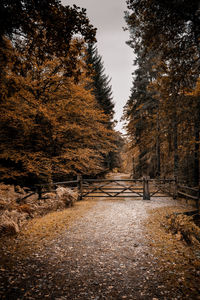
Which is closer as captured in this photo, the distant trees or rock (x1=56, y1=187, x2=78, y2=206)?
rock (x1=56, y1=187, x2=78, y2=206)

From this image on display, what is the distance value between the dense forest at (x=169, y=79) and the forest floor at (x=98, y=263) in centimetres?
551

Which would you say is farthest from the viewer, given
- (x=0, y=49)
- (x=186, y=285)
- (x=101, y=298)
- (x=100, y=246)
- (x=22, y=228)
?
(x=22, y=228)

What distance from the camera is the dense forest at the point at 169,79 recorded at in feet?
14.0

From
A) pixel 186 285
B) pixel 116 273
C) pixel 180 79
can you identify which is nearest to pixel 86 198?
pixel 116 273

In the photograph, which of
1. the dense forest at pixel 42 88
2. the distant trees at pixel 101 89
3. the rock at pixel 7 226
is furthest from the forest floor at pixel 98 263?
the distant trees at pixel 101 89

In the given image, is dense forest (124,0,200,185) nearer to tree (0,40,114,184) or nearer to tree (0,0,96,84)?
tree (0,0,96,84)

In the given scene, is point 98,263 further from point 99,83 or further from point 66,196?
point 99,83

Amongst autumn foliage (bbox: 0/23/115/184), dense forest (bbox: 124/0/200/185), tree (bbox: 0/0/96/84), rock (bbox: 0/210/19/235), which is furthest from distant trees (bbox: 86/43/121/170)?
rock (bbox: 0/210/19/235)

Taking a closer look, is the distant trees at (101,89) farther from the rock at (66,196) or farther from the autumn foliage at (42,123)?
the rock at (66,196)

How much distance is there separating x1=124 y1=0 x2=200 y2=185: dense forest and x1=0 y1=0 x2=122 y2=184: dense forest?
93.1 inches

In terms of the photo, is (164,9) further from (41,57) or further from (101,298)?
(101,298)

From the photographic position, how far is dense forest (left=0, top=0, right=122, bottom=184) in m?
3.12

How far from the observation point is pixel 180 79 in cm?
519

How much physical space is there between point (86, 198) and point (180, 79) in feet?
28.4
